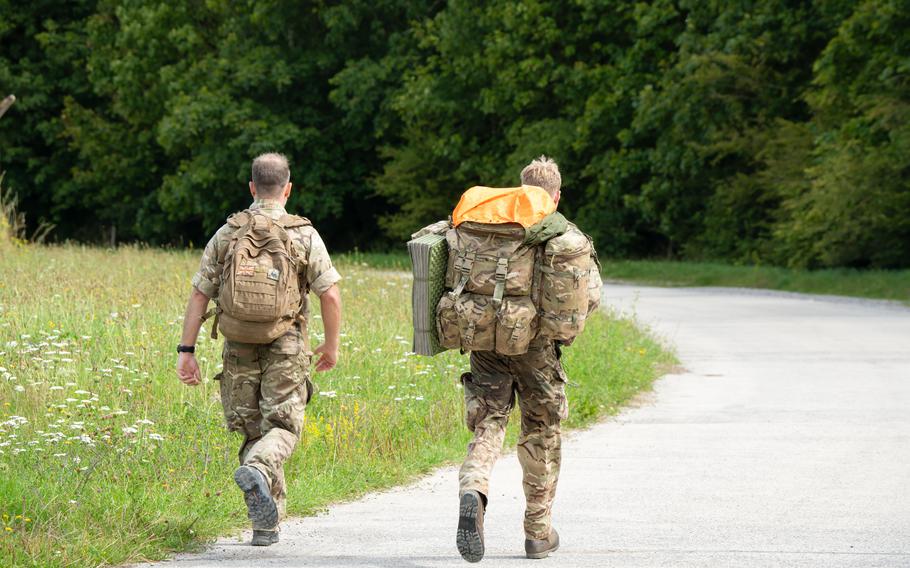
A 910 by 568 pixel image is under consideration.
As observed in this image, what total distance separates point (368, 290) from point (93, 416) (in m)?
10.9

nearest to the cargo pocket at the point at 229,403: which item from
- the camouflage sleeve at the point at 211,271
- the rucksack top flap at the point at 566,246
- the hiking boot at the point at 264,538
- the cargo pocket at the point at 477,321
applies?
the camouflage sleeve at the point at 211,271

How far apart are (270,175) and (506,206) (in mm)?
1113

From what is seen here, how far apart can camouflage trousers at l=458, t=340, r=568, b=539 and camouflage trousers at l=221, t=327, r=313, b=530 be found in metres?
0.76

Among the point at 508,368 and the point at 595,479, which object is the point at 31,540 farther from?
the point at 595,479

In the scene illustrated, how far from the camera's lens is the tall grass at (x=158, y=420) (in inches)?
247

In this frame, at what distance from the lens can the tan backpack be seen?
612 centimetres

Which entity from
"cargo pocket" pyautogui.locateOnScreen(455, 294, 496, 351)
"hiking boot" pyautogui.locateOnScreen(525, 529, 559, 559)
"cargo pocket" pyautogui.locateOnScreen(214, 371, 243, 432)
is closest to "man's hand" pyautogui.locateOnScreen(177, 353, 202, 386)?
"cargo pocket" pyautogui.locateOnScreen(214, 371, 243, 432)

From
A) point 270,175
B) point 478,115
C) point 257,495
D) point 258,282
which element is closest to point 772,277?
point 478,115

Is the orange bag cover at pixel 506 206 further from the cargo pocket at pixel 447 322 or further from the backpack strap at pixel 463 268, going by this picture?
the cargo pocket at pixel 447 322

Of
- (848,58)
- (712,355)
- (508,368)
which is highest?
(848,58)

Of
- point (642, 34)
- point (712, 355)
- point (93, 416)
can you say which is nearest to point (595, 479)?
point (93, 416)

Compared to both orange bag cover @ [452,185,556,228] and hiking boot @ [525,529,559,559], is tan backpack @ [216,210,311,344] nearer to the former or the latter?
orange bag cover @ [452,185,556,228]

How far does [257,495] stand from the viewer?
6004mm

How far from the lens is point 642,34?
130 ft
